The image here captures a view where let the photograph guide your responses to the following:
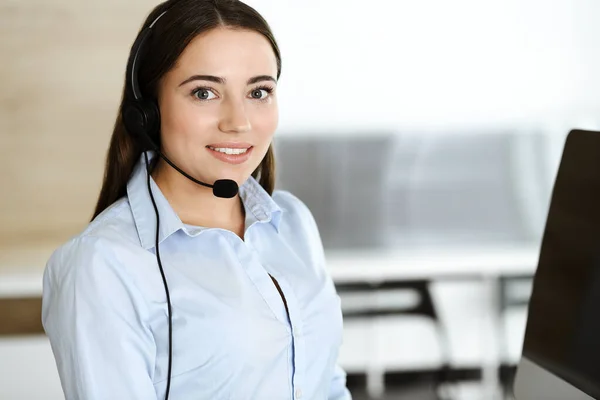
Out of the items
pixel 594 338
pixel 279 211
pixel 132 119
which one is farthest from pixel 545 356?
pixel 132 119

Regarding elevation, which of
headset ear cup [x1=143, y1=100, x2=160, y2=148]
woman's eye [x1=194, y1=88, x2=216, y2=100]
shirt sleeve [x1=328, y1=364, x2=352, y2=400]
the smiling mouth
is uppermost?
woman's eye [x1=194, y1=88, x2=216, y2=100]

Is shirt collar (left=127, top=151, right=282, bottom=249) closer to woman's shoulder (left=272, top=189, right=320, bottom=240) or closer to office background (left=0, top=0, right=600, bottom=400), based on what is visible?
woman's shoulder (left=272, top=189, right=320, bottom=240)

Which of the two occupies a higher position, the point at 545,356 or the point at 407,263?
the point at 545,356

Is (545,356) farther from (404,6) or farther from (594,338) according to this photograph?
(404,6)

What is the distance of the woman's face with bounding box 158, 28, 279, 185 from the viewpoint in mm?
1104

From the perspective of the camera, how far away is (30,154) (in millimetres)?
2152

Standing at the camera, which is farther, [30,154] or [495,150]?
[495,150]

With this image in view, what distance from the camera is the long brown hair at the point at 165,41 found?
43.7 inches

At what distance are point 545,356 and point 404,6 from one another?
1780 mm

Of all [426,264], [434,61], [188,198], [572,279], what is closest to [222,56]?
[188,198]

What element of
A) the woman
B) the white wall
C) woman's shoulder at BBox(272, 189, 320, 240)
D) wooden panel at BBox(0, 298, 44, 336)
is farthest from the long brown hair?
the white wall

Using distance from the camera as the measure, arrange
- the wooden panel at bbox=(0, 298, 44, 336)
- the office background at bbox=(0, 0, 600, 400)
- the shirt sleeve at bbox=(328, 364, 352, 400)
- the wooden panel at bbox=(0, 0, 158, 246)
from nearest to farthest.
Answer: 1. the shirt sleeve at bbox=(328, 364, 352, 400)
2. the wooden panel at bbox=(0, 0, 158, 246)
3. the wooden panel at bbox=(0, 298, 44, 336)
4. the office background at bbox=(0, 0, 600, 400)

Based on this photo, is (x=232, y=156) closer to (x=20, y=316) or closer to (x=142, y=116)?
(x=142, y=116)

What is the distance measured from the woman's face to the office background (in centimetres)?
115
